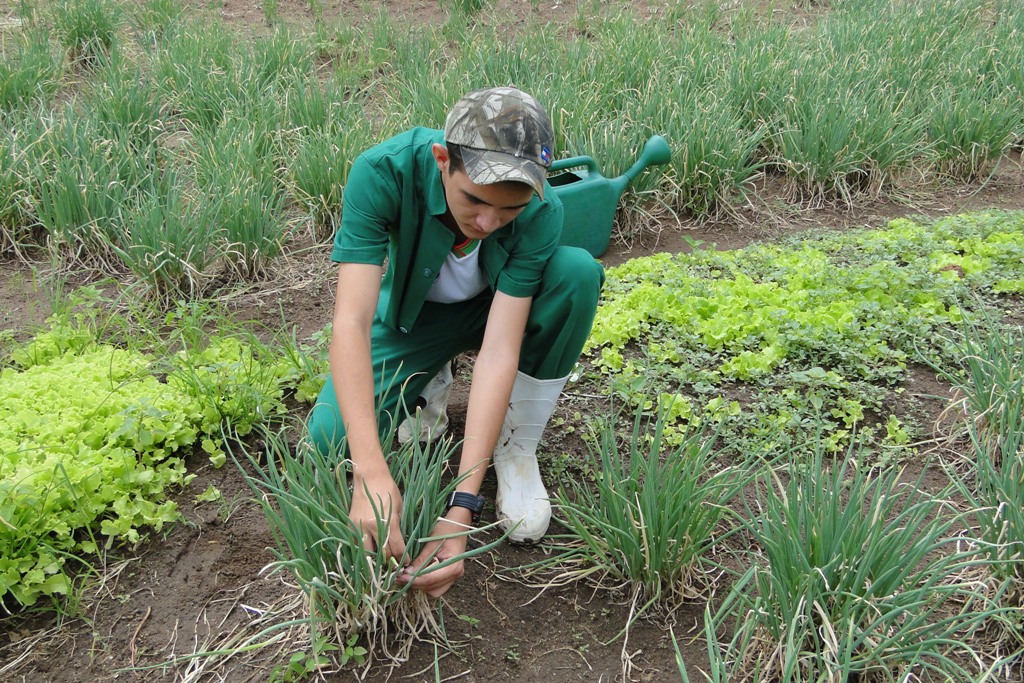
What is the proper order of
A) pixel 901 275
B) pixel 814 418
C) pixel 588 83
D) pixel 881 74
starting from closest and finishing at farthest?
pixel 814 418 < pixel 901 275 < pixel 588 83 < pixel 881 74

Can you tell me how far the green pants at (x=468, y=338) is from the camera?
6.92 feet

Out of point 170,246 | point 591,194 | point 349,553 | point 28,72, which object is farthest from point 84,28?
point 349,553

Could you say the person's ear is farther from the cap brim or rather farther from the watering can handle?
the watering can handle

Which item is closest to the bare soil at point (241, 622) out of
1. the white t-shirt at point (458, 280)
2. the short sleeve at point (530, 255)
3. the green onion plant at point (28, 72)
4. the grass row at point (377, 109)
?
the white t-shirt at point (458, 280)

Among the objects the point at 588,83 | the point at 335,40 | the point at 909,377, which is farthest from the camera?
the point at 335,40

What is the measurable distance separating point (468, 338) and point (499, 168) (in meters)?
0.74

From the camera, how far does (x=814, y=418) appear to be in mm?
2617

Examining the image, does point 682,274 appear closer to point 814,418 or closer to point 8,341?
point 814,418

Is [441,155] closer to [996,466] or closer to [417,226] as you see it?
[417,226]

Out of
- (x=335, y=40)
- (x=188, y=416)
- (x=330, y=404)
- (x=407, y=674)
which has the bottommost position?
(x=407, y=674)

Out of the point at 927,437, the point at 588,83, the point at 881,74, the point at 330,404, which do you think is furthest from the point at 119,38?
the point at 927,437

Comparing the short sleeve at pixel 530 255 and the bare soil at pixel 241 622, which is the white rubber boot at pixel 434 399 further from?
the short sleeve at pixel 530 255

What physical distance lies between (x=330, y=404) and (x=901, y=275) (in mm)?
2179

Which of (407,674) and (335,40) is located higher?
(335,40)
